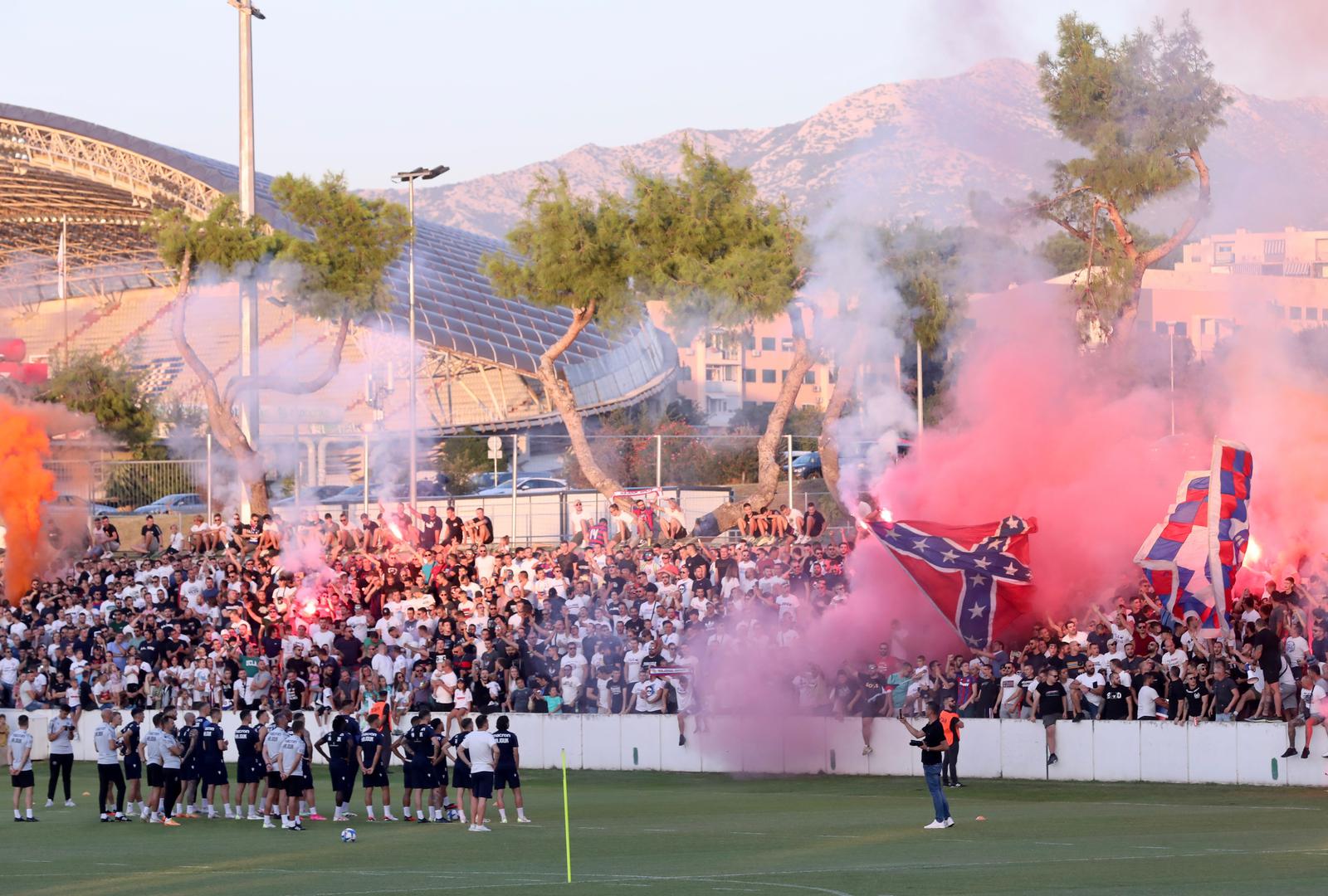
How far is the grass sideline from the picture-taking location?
49.0ft

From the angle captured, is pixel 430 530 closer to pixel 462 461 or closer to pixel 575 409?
pixel 575 409

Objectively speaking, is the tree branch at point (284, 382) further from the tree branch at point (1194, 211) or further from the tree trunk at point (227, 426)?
the tree branch at point (1194, 211)

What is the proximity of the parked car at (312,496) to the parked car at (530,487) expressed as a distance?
13.1 feet

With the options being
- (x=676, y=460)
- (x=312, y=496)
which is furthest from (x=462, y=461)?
(x=676, y=460)

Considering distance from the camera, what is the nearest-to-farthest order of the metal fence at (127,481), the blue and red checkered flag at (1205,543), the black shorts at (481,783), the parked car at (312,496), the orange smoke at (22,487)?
the black shorts at (481,783) → the blue and red checkered flag at (1205,543) → the orange smoke at (22,487) → the metal fence at (127,481) → the parked car at (312,496)

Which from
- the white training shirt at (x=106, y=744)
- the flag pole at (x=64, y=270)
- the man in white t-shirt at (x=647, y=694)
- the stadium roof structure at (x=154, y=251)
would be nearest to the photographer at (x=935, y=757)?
the man in white t-shirt at (x=647, y=694)

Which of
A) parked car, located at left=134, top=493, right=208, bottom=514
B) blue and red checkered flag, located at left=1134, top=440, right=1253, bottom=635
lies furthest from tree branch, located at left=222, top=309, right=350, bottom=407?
blue and red checkered flag, located at left=1134, top=440, right=1253, bottom=635

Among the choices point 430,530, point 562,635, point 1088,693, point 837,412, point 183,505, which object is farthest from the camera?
point 183,505

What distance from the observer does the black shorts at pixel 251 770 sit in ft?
72.2

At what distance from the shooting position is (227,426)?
40000 millimetres

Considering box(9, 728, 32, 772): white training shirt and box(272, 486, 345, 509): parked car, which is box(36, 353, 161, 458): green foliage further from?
box(9, 728, 32, 772): white training shirt

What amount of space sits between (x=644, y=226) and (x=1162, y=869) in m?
23.2

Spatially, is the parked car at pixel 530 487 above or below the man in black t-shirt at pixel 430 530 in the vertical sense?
above

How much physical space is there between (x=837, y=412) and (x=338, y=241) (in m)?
13.9
